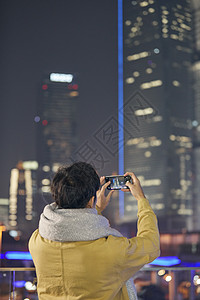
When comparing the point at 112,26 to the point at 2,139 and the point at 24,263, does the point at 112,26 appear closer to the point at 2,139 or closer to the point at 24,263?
the point at 2,139

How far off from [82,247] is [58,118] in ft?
6.13

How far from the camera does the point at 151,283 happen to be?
2240 millimetres

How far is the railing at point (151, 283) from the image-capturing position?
2.08 m

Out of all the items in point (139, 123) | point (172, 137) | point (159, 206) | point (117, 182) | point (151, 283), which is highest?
point (139, 123)

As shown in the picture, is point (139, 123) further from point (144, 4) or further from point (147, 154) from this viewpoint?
point (144, 4)

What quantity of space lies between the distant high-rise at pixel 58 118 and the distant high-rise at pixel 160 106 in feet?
1.42

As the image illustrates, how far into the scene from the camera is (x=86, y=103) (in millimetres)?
2904

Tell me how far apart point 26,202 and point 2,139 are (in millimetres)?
537

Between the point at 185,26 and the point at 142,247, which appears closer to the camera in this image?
the point at 142,247

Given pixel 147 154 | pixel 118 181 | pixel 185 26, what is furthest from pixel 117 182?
pixel 185 26

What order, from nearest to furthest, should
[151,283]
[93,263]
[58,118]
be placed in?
[93,263] → [151,283] → [58,118]

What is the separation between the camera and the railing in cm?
208

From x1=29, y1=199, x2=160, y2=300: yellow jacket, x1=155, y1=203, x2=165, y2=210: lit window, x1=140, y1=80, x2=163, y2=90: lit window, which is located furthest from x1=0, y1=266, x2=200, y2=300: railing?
x1=140, y1=80, x2=163, y2=90: lit window

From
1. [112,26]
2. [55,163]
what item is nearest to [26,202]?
[55,163]
